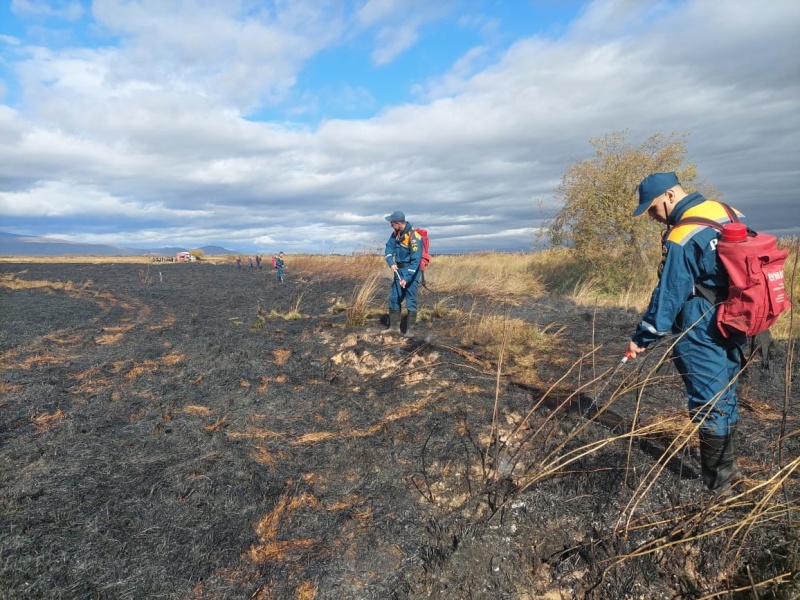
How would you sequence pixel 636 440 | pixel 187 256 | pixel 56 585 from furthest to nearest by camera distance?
pixel 187 256 < pixel 636 440 < pixel 56 585

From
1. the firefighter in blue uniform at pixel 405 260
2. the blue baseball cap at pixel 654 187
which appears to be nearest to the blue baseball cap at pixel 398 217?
the firefighter in blue uniform at pixel 405 260

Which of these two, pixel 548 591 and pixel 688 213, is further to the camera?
pixel 688 213

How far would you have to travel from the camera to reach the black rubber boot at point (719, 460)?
2.63m

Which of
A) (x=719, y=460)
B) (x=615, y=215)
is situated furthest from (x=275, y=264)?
(x=719, y=460)

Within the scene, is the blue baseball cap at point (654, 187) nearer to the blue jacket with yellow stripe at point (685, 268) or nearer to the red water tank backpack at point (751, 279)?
the blue jacket with yellow stripe at point (685, 268)

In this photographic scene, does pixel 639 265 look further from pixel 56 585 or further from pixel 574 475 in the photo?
pixel 56 585

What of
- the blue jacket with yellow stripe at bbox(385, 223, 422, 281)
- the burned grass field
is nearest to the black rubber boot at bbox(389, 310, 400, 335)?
the blue jacket with yellow stripe at bbox(385, 223, 422, 281)

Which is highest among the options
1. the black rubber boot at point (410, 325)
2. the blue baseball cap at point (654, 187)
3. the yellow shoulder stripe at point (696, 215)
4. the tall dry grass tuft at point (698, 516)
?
the blue baseball cap at point (654, 187)

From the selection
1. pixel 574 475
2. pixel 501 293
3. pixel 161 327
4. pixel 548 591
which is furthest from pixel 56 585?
pixel 501 293

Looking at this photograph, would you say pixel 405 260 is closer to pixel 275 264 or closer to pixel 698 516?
pixel 698 516

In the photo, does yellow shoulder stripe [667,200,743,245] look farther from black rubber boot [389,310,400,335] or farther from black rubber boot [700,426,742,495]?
black rubber boot [389,310,400,335]

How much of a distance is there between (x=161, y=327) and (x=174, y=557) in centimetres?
712

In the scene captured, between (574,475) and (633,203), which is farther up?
(633,203)

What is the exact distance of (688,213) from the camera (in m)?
2.65
